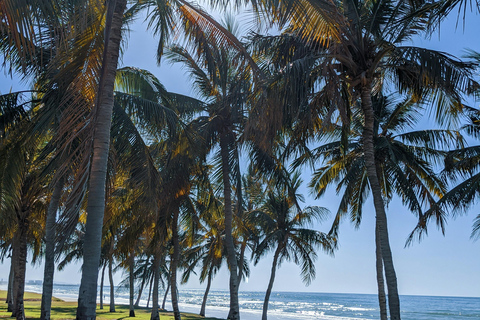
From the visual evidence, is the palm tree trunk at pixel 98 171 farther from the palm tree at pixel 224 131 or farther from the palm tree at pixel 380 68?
the palm tree at pixel 224 131

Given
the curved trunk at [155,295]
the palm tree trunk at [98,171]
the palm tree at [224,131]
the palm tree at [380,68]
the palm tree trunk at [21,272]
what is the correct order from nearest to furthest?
1. the palm tree trunk at [98,171]
2. the palm tree at [380,68]
3. the palm tree trunk at [21,272]
4. the palm tree at [224,131]
5. the curved trunk at [155,295]

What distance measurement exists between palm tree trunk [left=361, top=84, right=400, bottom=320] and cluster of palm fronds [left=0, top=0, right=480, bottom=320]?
0.03 m

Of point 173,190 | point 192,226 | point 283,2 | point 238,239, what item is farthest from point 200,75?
point 238,239

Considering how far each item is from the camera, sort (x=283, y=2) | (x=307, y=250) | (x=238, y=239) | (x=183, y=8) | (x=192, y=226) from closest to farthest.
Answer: (x=283, y=2) < (x=183, y=8) < (x=192, y=226) < (x=307, y=250) < (x=238, y=239)

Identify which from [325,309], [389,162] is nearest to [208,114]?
[389,162]

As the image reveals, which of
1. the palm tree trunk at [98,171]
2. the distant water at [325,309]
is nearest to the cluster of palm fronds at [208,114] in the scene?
the palm tree trunk at [98,171]

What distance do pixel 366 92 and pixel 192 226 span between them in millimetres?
9926

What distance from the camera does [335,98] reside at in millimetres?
8336

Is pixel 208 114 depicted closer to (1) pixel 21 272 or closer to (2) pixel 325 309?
(1) pixel 21 272

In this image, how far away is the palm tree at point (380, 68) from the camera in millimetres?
8633

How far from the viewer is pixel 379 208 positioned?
9.79m

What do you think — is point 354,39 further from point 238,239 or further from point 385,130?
point 238,239

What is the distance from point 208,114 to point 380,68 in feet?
19.5

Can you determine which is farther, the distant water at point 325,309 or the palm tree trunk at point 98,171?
the distant water at point 325,309
